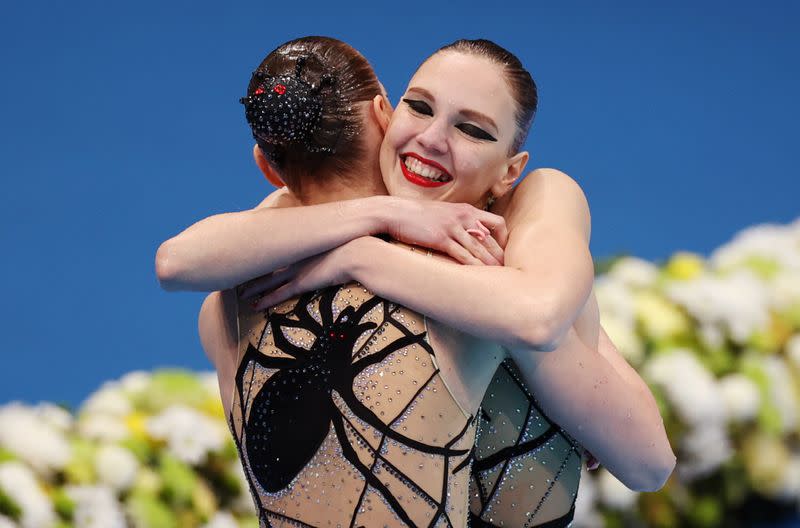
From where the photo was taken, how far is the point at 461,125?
1.60 m

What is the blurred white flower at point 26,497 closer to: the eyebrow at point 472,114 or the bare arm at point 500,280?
the bare arm at point 500,280

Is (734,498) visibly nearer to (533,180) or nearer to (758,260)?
(758,260)

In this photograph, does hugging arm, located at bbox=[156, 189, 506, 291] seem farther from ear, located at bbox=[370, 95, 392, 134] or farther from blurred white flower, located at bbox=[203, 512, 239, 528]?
blurred white flower, located at bbox=[203, 512, 239, 528]

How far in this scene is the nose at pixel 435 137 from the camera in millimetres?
1579

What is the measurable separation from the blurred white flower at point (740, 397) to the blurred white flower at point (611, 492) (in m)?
0.35

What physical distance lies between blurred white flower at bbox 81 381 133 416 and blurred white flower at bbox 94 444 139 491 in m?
0.19

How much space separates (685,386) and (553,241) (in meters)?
1.73

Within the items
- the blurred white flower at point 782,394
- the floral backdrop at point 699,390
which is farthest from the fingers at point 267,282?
the blurred white flower at point 782,394

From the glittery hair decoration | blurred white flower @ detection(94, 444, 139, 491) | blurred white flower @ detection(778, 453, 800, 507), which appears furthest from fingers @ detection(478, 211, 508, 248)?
blurred white flower @ detection(778, 453, 800, 507)

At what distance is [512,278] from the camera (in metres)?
1.44

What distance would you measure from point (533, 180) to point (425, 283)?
0.32 meters

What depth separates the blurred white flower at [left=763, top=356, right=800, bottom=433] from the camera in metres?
3.17

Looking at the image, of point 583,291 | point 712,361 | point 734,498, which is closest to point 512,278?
point 583,291

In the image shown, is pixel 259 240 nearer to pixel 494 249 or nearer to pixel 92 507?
pixel 494 249
